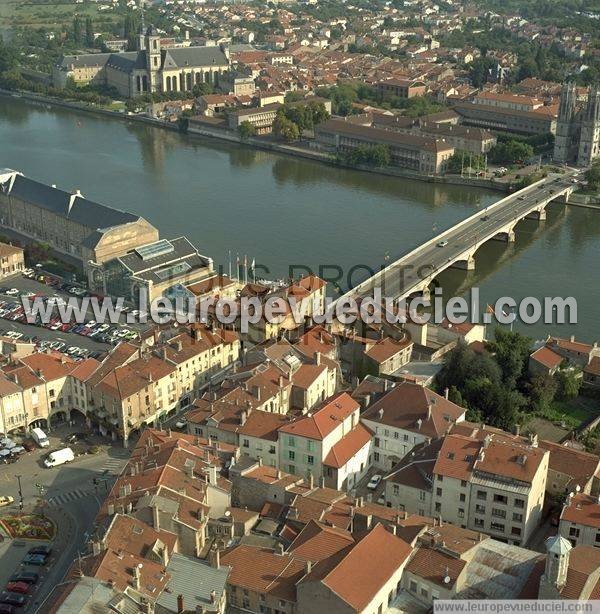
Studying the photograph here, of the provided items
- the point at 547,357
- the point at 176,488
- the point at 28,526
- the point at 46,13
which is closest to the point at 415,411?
the point at 176,488

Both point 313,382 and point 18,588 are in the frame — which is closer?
point 18,588

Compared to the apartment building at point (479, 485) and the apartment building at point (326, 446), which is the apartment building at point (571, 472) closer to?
the apartment building at point (479, 485)

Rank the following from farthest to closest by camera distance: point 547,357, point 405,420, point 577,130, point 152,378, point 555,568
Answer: point 577,130 → point 547,357 → point 152,378 → point 405,420 → point 555,568

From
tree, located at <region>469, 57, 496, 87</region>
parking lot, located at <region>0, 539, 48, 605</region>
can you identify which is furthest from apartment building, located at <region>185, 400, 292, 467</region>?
tree, located at <region>469, 57, 496, 87</region>

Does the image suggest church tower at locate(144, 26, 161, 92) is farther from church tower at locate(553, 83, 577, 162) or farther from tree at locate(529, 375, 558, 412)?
tree at locate(529, 375, 558, 412)

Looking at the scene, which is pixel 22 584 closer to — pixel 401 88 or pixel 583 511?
pixel 583 511

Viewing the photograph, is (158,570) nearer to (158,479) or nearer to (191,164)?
(158,479)

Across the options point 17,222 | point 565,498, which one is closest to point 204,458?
point 565,498
